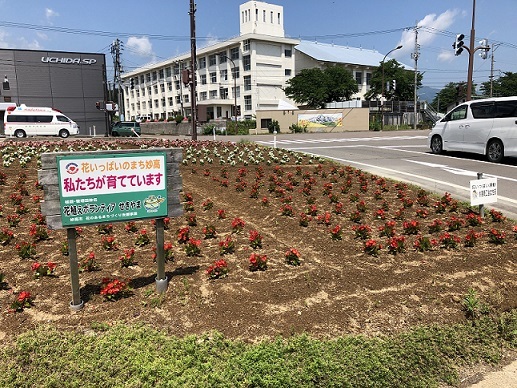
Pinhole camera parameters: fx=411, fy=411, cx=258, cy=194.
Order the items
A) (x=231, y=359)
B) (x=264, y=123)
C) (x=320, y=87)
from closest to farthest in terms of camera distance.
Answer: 1. (x=231, y=359)
2. (x=264, y=123)
3. (x=320, y=87)

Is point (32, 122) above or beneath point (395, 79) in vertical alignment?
beneath

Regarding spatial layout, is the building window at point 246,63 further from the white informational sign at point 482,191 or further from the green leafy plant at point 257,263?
the green leafy plant at point 257,263

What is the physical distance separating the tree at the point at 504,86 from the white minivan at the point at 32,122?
→ 278 feet

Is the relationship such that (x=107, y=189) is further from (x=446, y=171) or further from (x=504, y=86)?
(x=504, y=86)

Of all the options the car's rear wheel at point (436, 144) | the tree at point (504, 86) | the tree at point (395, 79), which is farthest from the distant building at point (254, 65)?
the car's rear wheel at point (436, 144)

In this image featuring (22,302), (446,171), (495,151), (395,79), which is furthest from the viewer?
(395,79)

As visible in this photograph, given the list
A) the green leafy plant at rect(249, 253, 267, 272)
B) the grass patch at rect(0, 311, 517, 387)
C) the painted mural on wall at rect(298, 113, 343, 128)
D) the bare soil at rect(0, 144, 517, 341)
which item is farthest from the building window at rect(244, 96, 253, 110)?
the grass patch at rect(0, 311, 517, 387)

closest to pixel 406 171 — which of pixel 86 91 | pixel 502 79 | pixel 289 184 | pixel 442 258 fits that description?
pixel 289 184

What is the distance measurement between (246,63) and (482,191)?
66585mm

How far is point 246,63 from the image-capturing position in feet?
226

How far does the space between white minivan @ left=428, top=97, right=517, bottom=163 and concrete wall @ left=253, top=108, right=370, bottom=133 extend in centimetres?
3356

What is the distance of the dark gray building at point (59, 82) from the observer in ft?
165

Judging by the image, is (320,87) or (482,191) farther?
(320,87)

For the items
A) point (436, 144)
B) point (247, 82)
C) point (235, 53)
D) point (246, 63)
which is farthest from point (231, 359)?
point (235, 53)
